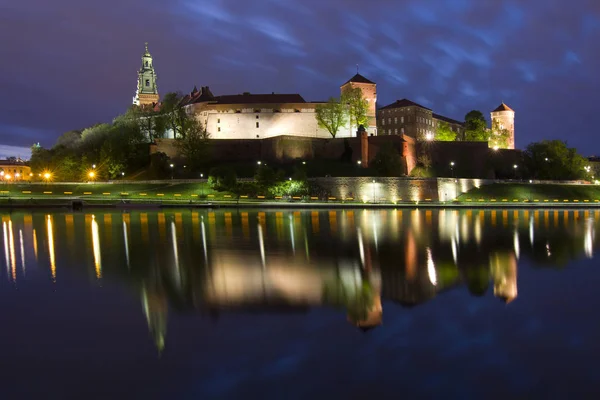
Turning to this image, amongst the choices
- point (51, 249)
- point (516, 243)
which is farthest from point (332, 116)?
point (51, 249)

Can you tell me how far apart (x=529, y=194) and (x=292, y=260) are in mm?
34188

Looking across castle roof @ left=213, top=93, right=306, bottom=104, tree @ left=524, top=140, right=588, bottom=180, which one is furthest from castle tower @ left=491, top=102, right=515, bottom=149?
castle roof @ left=213, top=93, right=306, bottom=104

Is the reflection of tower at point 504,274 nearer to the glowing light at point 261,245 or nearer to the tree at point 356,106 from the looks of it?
the glowing light at point 261,245

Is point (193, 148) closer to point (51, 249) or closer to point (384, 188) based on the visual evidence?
point (384, 188)

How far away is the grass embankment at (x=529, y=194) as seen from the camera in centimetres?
3978

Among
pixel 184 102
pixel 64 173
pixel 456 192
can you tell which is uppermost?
pixel 184 102

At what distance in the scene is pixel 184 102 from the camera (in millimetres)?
57344

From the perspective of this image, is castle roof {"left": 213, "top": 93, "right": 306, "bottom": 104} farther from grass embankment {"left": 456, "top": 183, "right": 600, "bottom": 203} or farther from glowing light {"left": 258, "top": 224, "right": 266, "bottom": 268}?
glowing light {"left": 258, "top": 224, "right": 266, "bottom": 268}

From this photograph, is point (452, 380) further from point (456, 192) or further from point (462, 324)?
point (456, 192)

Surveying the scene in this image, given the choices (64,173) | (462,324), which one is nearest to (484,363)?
(462,324)

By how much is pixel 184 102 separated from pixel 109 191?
19.7m

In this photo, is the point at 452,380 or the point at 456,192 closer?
the point at 452,380

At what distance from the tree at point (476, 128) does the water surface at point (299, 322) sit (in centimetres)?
4495

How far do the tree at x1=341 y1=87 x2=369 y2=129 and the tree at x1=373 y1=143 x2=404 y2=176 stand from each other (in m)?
7.77
